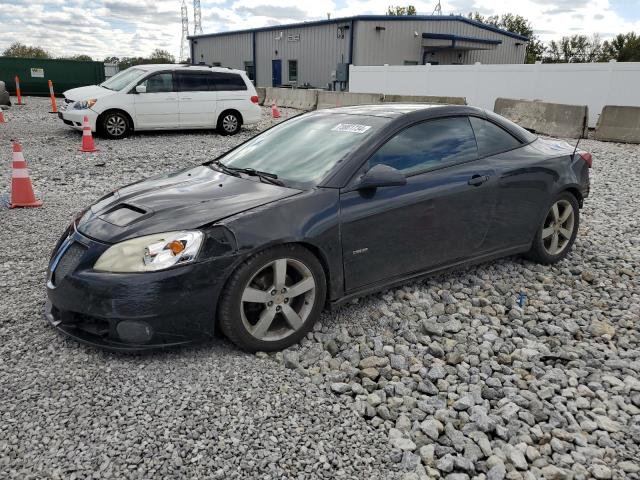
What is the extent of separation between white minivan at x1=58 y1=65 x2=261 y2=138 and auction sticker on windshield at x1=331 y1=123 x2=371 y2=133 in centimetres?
951

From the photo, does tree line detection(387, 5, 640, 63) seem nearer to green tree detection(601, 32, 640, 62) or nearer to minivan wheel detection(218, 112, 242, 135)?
green tree detection(601, 32, 640, 62)

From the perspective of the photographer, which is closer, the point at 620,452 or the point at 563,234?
the point at 620,452

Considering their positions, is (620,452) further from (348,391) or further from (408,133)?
(408,133)

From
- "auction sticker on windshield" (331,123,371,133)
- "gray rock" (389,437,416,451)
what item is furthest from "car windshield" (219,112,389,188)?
"gray rock" (389,437,416,451)

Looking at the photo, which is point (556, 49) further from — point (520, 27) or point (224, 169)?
point (224, 169)

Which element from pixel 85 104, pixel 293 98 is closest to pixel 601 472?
pixel 85 104

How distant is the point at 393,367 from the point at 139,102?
35.8 ft

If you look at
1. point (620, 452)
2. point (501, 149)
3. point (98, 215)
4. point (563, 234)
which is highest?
point (501, 149)

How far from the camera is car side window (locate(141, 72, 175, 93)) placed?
1251cm

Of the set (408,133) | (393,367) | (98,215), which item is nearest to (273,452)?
(393,367)

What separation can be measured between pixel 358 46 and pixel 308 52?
502 centimetres

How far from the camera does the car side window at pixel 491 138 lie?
168 inches

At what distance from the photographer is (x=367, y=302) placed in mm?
4074

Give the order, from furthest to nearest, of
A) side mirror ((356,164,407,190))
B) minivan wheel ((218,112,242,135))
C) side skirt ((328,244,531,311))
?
1. minivan wheel ((218,112,242,135))
2. side skirt ((328,244,531,311))
3. side mirror ((356,164,407,190))
